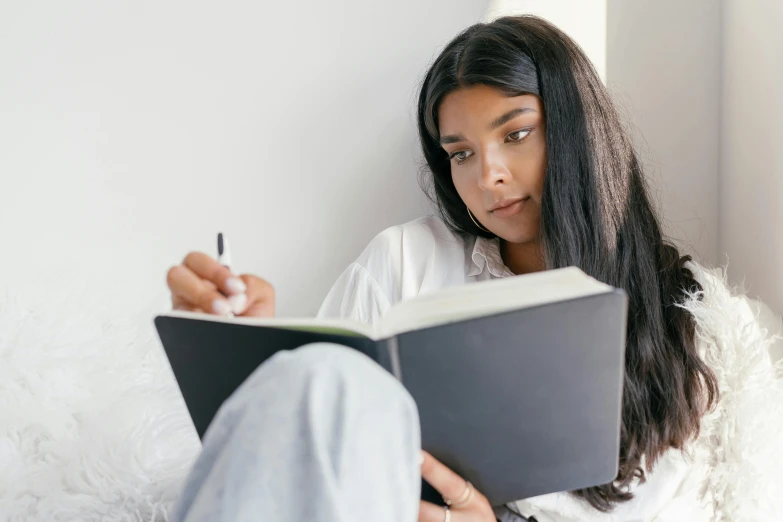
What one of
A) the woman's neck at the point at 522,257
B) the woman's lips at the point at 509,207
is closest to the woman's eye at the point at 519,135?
the woman's lips at the point at 509,207

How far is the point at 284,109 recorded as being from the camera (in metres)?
1.65

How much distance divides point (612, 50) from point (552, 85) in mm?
388

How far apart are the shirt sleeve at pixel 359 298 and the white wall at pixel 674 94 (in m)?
0.63

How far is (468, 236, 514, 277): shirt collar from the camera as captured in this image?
150 centimetres

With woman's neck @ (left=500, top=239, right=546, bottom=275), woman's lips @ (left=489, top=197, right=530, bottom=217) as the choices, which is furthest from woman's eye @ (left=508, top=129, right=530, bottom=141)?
woman's neck @ (left=500, top=239, right=546, bottom=275)

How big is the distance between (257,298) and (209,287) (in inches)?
2.9

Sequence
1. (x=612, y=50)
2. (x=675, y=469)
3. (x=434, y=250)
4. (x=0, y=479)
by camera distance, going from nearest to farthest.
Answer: (x=0, y=479) → (x=675, y=469) → (x=434, y=250) → (x=612, y=50)

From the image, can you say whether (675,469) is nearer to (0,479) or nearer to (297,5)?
(0,479)

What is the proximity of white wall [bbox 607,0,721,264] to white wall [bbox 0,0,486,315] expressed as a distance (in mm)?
322

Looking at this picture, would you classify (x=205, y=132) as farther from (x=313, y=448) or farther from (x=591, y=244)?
(x=313, y=448)

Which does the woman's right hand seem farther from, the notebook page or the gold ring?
the gold ring

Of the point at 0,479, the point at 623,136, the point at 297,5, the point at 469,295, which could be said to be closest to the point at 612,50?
the point at 623,136

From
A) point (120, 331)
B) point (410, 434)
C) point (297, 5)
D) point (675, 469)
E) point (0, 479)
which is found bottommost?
point (675, 469)

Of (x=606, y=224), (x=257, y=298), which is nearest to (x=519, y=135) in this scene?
(x=606, y=224)
